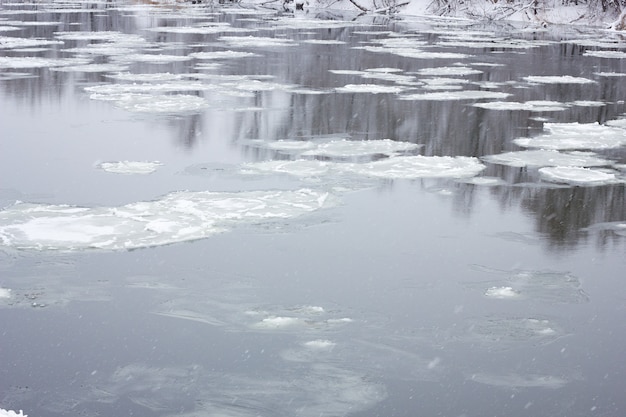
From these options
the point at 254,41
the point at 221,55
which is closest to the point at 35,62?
the point at 221,55

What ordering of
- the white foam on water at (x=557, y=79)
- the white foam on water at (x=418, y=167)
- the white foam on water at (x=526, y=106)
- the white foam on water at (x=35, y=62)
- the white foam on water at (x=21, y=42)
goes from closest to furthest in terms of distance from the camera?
1. the white foam on water at (x=418, y=167)
2. the white foam on water at (x=526, y=106)
3. the white foam on water at (x=557, y=79)
4. the white foam on water at (x=35, y=62)
5. the white foam on water at (x=21, y=42)

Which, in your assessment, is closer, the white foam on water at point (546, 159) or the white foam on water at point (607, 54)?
the white foam on water at point (546, 159)

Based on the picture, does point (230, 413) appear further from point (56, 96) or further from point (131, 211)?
point (56, 96)

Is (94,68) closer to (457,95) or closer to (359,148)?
(457,95)

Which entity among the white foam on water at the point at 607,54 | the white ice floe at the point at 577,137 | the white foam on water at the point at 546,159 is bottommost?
the white foam on water at the point at 546,159

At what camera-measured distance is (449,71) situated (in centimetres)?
1700

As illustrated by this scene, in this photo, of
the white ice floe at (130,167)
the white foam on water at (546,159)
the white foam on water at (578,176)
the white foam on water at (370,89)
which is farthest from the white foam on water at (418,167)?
the white foam on water at (370,89)

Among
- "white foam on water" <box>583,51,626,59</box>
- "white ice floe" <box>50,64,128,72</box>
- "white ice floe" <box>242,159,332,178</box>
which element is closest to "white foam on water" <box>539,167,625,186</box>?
"white ice floe" <box>242,159,332,178</box>

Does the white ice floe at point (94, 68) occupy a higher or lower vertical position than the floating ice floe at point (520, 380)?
higher

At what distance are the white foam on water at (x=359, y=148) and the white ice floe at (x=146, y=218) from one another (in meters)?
1.76

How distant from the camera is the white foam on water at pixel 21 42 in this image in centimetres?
1968

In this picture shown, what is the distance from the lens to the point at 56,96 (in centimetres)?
1324

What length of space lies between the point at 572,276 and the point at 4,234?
3583mm

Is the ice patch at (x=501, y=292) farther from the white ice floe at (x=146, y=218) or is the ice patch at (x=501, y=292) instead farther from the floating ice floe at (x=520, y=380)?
the white ice floe at (x=146, y=218)
